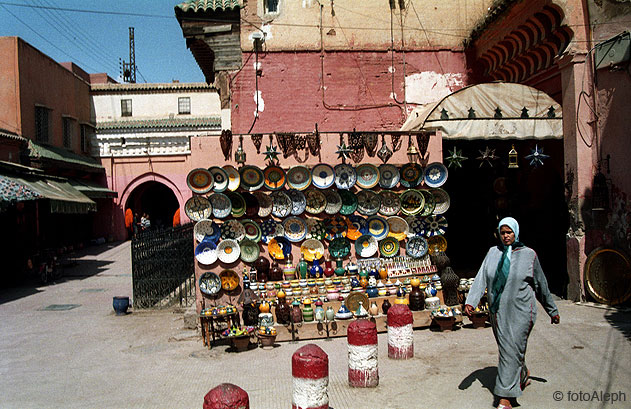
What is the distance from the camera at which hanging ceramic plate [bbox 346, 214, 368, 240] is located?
959cm

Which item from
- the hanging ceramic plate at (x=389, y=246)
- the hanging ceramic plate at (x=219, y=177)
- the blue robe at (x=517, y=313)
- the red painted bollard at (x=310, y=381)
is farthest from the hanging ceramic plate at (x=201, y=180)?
the blue robe at (x=517, y=313)

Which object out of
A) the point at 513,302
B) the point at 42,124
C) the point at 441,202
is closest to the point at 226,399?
the point at 513,302

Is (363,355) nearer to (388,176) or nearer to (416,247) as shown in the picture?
(416,247)

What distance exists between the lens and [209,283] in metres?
9.13

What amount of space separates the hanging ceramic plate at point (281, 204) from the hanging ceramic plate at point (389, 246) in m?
1.82

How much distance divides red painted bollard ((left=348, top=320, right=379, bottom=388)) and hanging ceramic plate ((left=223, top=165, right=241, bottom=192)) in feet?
13.9

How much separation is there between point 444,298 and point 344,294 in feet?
5.76

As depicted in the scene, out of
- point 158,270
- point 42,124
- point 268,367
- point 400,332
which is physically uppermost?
point 42,124

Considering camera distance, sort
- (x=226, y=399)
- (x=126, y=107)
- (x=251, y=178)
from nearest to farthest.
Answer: (x=226, y=399) → (x=251, y=178) → (x=126, y=107)

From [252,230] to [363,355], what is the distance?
4.11 meters

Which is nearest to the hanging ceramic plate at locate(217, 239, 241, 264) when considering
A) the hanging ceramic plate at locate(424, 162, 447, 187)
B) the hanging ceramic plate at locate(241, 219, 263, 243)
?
the hanging ceramic plate at locate(241, 219, 263, 243)

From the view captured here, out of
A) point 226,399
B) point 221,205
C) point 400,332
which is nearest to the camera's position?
point 226,399

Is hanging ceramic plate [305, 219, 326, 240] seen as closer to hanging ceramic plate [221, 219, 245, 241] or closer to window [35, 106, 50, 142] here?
hanging ceramic plate [221, 219, 245, 241]

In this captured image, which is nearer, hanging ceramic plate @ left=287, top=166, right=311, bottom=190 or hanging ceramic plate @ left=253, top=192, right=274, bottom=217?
hanging ceramic plate @ left=253, top=192, right=274, bottom=217
